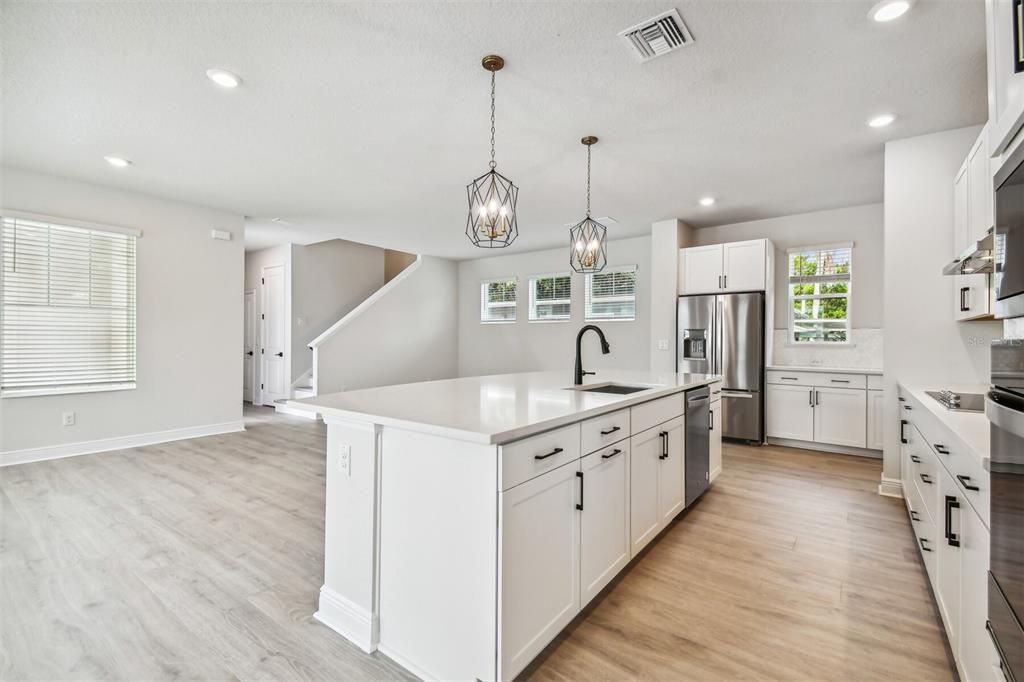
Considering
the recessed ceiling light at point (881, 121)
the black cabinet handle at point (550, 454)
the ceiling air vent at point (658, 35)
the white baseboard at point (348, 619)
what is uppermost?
the recessed ceiling light at point (881, 121)

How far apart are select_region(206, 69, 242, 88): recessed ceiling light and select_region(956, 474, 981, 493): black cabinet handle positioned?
3737mm

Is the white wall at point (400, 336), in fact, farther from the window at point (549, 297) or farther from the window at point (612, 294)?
the window at point (612, 294)

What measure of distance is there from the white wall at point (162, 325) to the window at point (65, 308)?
0.11 m

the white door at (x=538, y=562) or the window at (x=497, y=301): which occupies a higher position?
the window at (x=497, y=301)

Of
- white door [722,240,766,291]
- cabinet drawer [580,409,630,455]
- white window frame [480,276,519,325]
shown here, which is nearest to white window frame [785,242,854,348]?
white door [722,240,766,291]

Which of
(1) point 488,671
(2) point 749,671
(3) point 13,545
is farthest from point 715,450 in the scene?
(3) point 13,545

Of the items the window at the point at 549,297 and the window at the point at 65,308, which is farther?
the window at the point at 549,297

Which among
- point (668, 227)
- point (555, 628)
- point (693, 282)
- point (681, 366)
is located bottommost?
point (555, 628)

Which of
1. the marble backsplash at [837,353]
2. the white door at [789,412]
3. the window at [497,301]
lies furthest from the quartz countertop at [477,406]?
the window at [497,301]

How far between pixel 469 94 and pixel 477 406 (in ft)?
6.62

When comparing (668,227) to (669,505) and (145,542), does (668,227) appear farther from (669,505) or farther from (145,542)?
(145,542)

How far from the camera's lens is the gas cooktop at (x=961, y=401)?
213cm

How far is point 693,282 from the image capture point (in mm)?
5645

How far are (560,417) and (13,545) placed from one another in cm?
322
